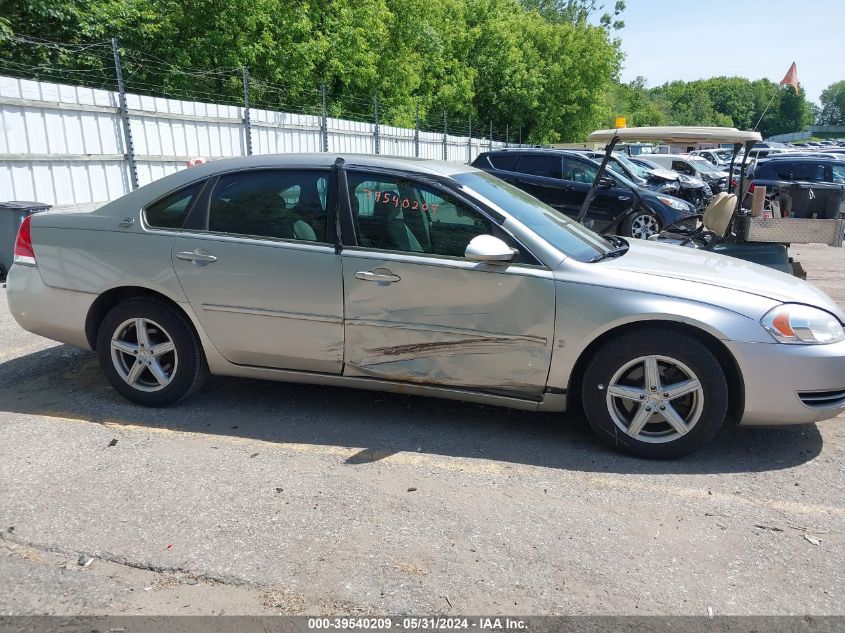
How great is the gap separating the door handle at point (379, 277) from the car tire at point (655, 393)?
47.1 inches

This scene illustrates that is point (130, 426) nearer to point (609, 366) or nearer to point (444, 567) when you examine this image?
point (444, 567)

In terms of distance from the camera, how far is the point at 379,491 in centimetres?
341

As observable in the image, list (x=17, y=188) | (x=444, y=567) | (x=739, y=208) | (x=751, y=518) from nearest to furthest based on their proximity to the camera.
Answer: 1. (x=444, y=567)
2. (x=751, y=518)
3. (x=739, y=208)
4. (x=17, y=188)

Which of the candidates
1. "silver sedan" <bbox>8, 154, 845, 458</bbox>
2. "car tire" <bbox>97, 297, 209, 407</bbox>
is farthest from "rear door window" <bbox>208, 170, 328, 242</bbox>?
"car tire" <bbox>97, 297, 209, 407</bbox>

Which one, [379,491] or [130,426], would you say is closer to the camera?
[379,491]

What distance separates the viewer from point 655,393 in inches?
146

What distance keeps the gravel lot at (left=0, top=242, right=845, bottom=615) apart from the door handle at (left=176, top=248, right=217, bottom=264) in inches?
38.3

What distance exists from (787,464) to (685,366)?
83 cm

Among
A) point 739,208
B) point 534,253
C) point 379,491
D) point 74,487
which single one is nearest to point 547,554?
point 379,491

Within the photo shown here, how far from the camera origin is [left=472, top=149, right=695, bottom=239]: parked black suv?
12273 millimetres

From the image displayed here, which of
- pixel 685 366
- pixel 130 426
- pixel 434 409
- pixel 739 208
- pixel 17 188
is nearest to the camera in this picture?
pixel 685 366

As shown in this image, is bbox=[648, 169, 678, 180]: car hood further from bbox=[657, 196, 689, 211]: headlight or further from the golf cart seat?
the golf cart seat

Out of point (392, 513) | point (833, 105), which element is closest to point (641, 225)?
point (392, 513)

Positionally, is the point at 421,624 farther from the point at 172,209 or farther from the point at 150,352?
the point at 172,209
